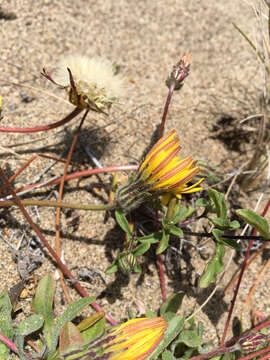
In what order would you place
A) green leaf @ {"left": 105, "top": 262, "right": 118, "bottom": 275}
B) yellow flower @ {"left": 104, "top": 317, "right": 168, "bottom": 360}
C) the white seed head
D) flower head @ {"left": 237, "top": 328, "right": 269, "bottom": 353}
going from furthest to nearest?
the white seed head < green leaf @ {"left": 105, "top": 262, "right": 118, "bottom": 275} < flower head @ {"left": 237, "top": 328, "right": 269, "bottom": 353} < yellow flower @ {"left": 104, "top": 317, "right": 168, "bottom": 360}

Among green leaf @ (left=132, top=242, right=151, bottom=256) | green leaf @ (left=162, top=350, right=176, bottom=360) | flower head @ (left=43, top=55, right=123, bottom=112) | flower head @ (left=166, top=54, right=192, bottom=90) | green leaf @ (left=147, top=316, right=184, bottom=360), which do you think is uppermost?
flower head @ (left=43, top=55, right=123, bottom=112)

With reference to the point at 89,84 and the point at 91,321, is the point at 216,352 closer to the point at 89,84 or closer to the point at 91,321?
the point at 91,321

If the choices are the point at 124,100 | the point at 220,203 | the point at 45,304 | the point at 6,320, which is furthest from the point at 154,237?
the point at 124,100

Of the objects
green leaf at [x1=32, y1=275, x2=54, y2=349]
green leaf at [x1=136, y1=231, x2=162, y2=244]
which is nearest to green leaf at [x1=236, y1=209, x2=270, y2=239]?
green leaf at [x1=136, y1=231, x2=162, y2=244]

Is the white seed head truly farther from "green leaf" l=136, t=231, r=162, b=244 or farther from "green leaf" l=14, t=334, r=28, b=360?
"green leaf" l=14, t=334, r=28, b=360

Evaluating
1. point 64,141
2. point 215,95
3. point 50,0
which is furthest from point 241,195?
point 50,0

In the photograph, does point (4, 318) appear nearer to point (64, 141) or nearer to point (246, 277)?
point (64, 141)

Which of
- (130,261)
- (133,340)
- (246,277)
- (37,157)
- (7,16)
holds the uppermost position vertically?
(7,16)
